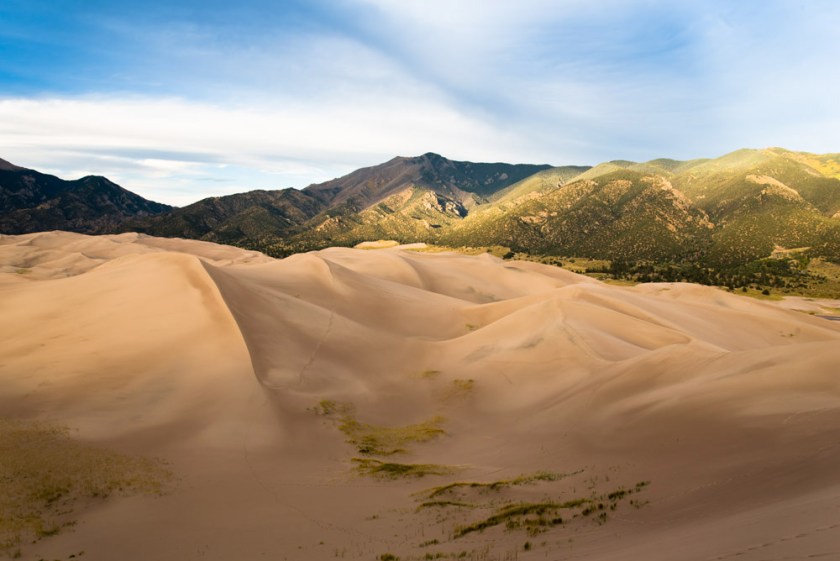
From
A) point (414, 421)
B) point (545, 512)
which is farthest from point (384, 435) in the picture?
point (545, 512)

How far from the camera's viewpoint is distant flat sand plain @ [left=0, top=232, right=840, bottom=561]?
1448cm

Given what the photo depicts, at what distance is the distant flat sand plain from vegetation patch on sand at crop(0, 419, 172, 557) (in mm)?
888

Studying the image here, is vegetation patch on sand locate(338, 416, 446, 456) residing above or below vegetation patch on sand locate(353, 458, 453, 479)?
below

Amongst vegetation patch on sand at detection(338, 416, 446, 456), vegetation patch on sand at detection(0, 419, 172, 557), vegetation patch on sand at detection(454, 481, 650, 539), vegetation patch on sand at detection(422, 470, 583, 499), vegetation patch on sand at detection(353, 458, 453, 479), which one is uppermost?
vegetation patch on sand at detection(454, 481, 650, 539)

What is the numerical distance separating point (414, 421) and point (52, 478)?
69.5 feet

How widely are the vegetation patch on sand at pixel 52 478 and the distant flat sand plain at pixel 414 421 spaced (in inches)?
35.0

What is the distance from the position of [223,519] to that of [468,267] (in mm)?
99184

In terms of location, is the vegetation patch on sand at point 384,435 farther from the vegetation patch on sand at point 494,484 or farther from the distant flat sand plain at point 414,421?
the vegetation patch on sand at point 494,484

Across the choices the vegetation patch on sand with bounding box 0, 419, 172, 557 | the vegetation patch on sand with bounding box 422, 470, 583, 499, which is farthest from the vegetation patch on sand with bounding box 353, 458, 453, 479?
the vegetation patch on sand with bounding box 0, 419, 172, 557

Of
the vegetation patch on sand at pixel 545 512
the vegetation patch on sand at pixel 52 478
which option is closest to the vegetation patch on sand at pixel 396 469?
the vegetation patch on sand at pixel 545 512

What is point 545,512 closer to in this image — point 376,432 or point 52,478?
point 376,432

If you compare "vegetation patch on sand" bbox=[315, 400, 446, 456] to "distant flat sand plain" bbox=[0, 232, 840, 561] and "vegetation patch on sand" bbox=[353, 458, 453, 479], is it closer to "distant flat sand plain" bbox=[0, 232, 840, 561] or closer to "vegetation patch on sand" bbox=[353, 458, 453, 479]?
"distant flat sand plain" bbox=[0, 232, 840, 561]

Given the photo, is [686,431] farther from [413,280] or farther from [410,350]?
[413,280]

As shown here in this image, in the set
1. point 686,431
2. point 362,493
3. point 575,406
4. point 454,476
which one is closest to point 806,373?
point 686,431
